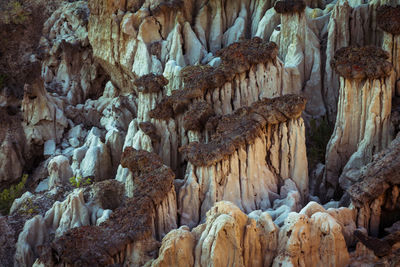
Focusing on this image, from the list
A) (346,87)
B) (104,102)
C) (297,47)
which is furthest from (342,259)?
(104,102)

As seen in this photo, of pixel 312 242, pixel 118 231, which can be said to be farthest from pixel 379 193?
pixel 118 231

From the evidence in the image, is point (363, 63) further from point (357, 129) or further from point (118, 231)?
point (118, 231)

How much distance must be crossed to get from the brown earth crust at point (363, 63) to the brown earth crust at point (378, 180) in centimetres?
235

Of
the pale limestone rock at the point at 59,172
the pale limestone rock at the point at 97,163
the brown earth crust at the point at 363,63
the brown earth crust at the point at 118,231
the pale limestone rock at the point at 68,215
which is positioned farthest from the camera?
the pale limestone rock at the point at 97,163

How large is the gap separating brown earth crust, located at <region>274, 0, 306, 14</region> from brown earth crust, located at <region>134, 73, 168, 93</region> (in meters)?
4.31

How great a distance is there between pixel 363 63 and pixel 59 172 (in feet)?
32.4

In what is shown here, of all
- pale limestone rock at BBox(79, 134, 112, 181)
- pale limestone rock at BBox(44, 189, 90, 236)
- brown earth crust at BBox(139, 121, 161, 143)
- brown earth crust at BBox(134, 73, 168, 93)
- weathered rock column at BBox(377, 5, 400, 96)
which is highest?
weathered rock column at BBox(377, 5, 400, 96)

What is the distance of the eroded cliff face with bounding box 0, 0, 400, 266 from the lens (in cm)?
1106

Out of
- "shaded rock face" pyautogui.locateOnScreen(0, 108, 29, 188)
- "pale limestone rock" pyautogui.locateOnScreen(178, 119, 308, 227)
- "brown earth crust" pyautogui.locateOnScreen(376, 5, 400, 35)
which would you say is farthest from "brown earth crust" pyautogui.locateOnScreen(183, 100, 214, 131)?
"shaded rock face" pyautogui.locateOnScreen(0, 108, 29, 188)

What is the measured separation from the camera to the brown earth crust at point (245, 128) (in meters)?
13.0

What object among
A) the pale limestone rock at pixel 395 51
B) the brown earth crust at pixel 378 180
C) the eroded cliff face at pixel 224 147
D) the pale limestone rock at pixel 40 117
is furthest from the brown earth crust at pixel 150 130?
the pale limestone rock at pixel 395 51

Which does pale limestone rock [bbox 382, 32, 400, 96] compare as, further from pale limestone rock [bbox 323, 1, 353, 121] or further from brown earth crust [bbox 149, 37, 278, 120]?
brown earth crust [bbox 149, 37, 278, 120]

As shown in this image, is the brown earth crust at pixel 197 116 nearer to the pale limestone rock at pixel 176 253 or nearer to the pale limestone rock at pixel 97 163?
the pale limestone rock at pixel 97 163

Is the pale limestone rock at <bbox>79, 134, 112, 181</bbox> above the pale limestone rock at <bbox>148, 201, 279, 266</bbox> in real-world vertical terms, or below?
above
